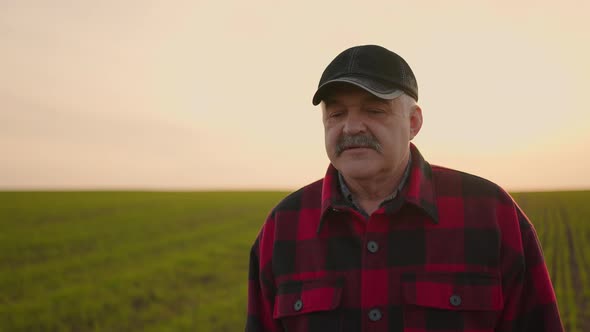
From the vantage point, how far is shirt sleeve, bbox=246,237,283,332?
3074mm

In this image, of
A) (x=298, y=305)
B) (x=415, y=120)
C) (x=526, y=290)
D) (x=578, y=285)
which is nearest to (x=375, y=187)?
(x=415, y=120)

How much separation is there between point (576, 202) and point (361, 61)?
28903 mm

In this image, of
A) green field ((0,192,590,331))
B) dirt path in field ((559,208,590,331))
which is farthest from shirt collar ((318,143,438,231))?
dirt path in field ((559,208,590,331))

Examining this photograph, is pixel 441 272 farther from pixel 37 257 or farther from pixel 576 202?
pixel 576 202


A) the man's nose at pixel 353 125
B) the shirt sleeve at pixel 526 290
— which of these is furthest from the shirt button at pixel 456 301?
the man's nose at pixel 353 125

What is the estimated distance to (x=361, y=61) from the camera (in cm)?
272

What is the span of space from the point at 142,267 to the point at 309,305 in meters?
11.7

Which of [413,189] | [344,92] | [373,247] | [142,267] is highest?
[344,92]

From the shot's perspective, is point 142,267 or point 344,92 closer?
point 344,92

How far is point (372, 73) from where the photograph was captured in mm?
2645

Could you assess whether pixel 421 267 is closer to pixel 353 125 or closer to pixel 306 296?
pixel 306 296

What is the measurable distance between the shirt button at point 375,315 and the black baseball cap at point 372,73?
1.04 meters

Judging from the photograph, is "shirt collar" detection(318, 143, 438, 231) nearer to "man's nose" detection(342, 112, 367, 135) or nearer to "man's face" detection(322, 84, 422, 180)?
"man's face" detection(322, 84, 422, 180)

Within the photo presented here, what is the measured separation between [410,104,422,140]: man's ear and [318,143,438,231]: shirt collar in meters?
0.17
